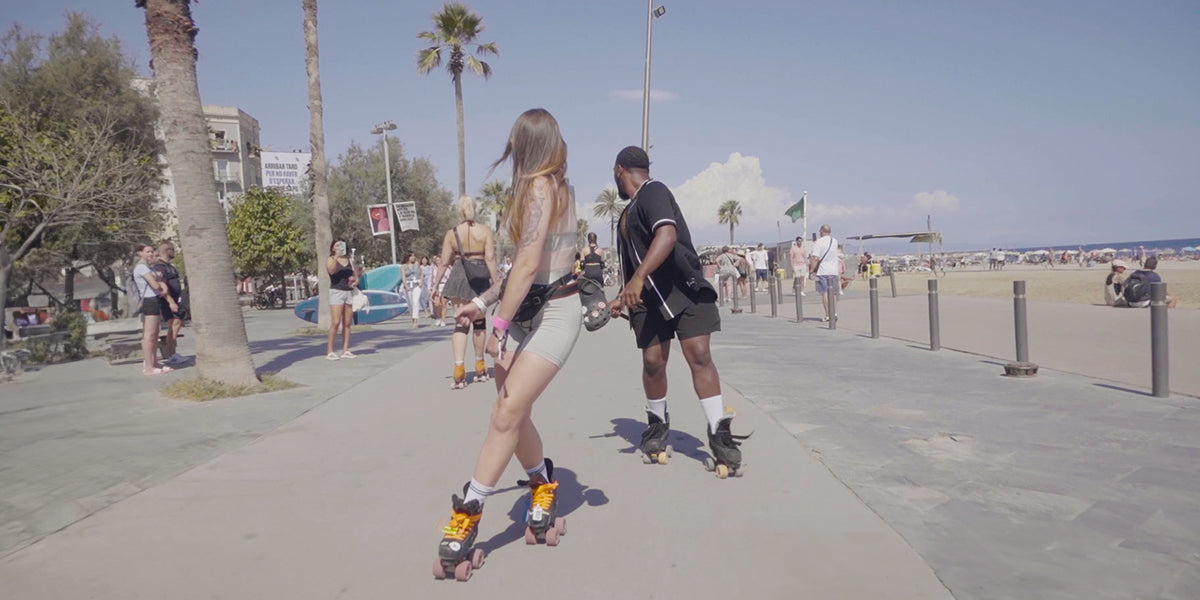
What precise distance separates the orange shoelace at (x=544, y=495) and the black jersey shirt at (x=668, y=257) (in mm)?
1357

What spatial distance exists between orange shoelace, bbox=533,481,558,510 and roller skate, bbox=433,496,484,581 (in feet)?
1.22

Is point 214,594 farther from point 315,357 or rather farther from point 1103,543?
point 315,357

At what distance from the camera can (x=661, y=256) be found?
437 cm

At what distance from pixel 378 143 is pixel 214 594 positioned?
44.7 metres

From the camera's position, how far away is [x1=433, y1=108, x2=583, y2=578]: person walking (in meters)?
3.29

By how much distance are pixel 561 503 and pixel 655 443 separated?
961mm

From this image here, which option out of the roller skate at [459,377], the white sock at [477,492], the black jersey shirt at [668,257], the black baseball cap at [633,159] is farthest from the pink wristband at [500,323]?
the roller skate at [459,377]

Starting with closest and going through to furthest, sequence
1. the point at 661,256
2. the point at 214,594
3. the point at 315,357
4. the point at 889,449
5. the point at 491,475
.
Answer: the point at 214,594 < the point at 491,475 < the point at 661,256 < the point at 889,449 < the point at 315,357

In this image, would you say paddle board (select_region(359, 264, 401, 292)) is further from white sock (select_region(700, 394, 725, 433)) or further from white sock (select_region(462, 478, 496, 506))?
white sock (select_region(462, 478, 496, 506))

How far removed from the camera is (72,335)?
12.8 metres

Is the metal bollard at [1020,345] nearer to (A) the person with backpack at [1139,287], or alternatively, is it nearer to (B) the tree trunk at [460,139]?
(A) the person with backpack at [1139,287]

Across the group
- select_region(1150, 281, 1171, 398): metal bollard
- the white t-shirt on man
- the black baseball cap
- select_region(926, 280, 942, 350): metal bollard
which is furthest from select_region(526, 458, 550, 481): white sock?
the white t-shirt on man

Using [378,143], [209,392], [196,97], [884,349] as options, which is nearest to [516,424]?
[209,392]

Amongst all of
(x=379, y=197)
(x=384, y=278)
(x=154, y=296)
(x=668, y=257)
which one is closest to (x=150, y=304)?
(x=154, y=296)
